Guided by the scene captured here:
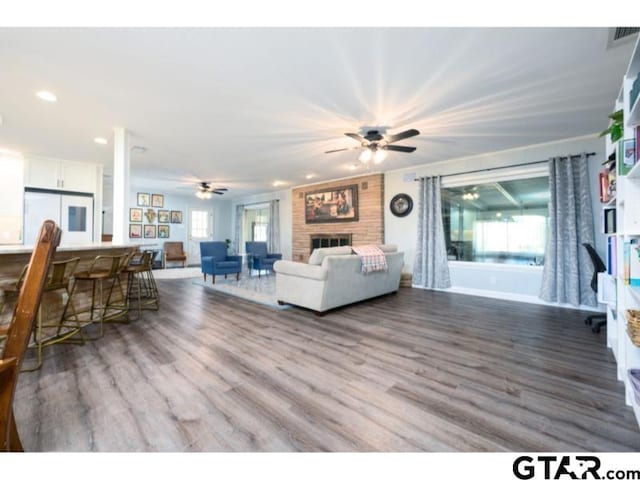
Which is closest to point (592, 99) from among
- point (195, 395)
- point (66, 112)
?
point (195, 395)

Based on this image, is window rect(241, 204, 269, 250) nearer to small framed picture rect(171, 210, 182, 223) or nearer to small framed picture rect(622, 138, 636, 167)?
small framed picture rect(171, 210, 182, 223)

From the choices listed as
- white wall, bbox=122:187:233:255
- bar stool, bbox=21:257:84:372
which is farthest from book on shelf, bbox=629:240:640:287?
white wall, bbox=122:187:233:255

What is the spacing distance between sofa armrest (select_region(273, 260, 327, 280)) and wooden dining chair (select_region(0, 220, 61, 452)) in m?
2.75

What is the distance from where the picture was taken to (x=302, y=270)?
365 cm

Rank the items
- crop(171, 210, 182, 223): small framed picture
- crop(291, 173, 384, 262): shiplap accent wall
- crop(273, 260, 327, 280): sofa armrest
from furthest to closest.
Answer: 1. crop(171, 210, 182, 223): small framed picture
2. crop(291, 173, 384, 262): shiplap accent wall
3. crop(273, 260, 327, 280): sofa armrest

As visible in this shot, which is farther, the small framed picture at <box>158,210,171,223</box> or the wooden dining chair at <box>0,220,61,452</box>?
the small framed picture at <box>158,210,171,223</box>

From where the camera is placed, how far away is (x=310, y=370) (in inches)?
83.4

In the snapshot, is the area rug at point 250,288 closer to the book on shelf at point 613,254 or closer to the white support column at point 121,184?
the white support column at point 121,184

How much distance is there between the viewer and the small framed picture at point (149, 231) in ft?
28.3

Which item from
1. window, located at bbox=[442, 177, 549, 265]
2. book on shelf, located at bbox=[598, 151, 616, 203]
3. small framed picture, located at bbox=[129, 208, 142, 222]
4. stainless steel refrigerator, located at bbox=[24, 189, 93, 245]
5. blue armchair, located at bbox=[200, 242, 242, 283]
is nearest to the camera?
book on shelf, located at bbox=[598, 151, 616, 203]

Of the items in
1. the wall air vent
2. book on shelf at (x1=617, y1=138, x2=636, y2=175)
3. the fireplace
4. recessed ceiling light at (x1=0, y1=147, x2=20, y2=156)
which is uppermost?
recessed ceiling light at (x1=0, y1=147, x2=20, y2=156)

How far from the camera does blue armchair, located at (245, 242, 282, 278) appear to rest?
707 centimetres
